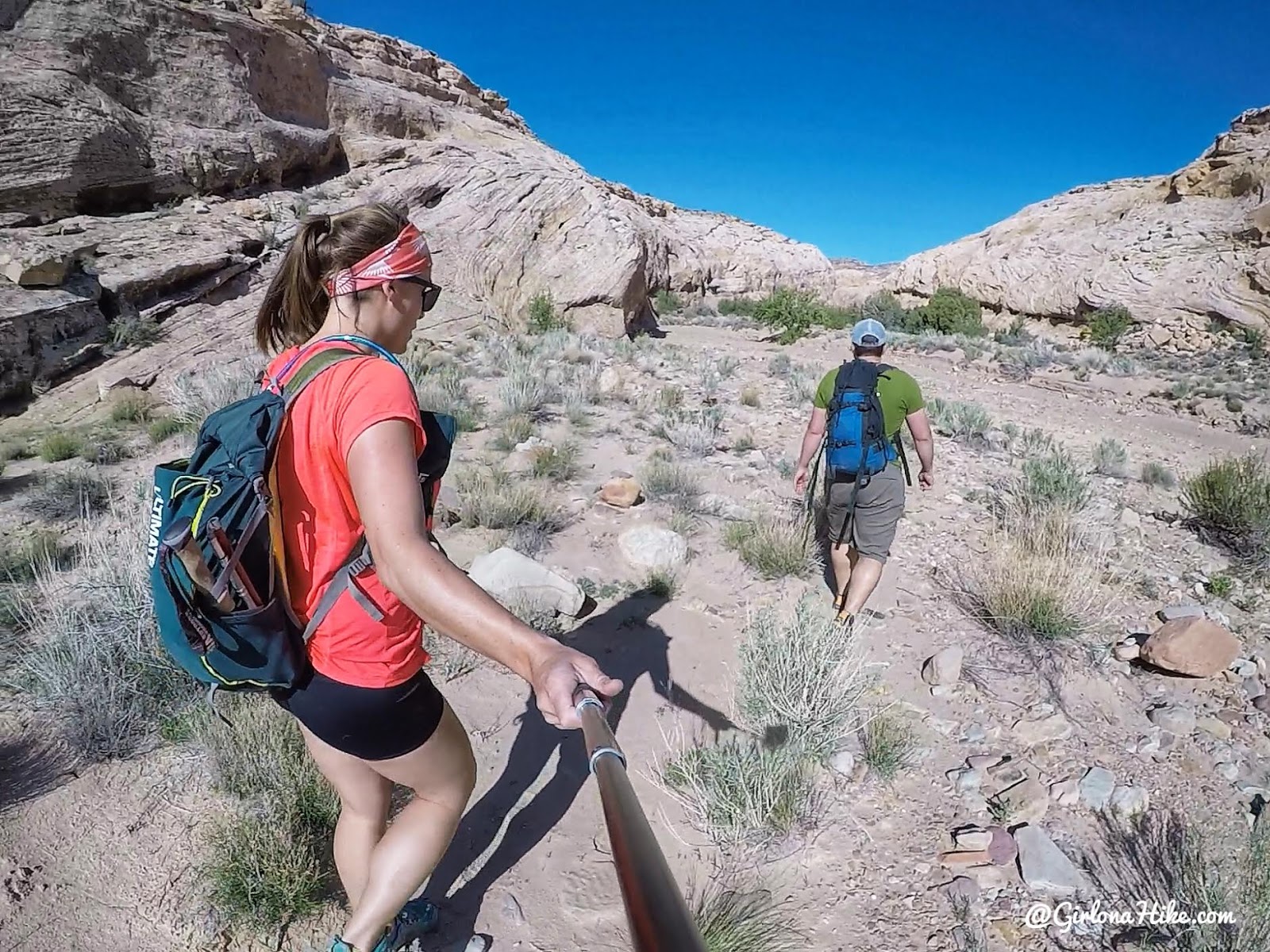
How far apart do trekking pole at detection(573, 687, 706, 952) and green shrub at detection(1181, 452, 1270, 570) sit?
552cm

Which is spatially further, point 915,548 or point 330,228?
point 915,548

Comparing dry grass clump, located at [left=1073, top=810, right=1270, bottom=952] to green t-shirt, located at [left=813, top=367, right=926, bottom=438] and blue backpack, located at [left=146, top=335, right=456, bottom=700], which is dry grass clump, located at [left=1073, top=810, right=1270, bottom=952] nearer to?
green t-shirt, located at [left=813, top=367, right=926, bottom=438]

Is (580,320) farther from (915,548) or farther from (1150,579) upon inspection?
(1150,579)

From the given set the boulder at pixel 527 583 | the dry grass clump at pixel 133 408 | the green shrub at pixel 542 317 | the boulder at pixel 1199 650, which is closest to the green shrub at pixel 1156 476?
the boulder at pixel 1199 650

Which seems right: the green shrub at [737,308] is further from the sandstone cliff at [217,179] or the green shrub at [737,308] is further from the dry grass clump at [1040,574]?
the dry grass clump at [1040,574]

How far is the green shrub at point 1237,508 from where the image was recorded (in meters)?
4.60

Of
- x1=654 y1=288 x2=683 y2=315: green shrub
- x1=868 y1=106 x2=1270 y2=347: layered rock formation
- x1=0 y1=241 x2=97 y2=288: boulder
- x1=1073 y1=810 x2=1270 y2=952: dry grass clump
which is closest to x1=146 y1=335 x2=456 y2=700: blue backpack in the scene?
x1=1073 y1=810 x2=1270 y2=952: dry grass clump

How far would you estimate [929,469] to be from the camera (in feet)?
13.2

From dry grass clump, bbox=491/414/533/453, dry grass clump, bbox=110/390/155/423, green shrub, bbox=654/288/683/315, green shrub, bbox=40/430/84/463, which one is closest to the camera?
green shrub, bbox=40/430/84/463

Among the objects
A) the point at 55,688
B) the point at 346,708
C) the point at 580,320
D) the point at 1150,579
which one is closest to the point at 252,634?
the point at 346,708

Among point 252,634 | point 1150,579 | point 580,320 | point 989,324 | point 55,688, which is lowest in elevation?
point 55,688

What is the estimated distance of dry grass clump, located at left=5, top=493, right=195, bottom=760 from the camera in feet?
8.16

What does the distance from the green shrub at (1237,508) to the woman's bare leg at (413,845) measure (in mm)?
5394

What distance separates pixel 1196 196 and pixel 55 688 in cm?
2909
